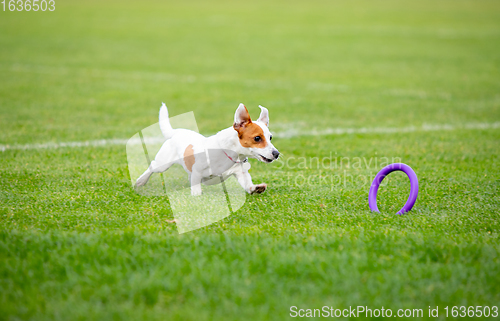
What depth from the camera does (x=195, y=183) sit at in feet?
15.7

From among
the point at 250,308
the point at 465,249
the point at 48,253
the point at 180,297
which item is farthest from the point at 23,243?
the point at 465,249

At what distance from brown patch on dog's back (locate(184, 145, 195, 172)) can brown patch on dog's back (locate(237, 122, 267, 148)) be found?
60 centimetres

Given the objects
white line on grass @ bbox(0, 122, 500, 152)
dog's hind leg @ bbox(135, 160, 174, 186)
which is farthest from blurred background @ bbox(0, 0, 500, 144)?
dog's hind leg @ bbox(135, 160, 174, 186)

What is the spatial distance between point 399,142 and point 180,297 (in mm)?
5233

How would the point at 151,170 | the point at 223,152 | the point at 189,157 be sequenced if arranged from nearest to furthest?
the point at 223,152, the point at 189,157, the point at 151,170

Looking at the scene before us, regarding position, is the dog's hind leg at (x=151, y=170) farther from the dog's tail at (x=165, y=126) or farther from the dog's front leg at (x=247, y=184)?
the dog's front leg at (x=247, y=184)

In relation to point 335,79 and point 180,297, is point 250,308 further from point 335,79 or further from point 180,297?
point 335,79

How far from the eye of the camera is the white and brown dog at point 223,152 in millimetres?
4383

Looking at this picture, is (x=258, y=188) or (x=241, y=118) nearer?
(x=241, y=118)

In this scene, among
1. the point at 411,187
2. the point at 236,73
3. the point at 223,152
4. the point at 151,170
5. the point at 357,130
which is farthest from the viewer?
the point at 236,73

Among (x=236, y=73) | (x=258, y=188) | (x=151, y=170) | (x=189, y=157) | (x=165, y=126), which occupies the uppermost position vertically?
(x=236, y=73)

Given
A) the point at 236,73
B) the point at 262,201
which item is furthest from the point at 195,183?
the point at 236,73

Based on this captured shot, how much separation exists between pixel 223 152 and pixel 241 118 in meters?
0.44

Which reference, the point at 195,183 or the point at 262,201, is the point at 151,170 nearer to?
the point at 195,183
